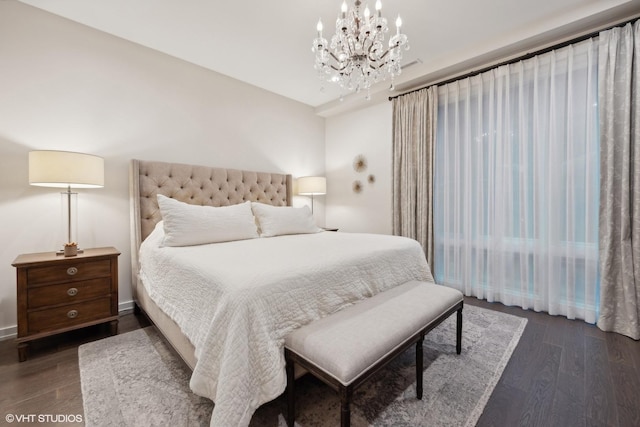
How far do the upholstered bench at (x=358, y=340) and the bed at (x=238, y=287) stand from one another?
90 mm

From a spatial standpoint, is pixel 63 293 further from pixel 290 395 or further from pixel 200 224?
pixel 290 395

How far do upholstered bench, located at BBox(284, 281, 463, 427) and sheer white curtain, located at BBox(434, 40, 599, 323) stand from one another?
5.21ft

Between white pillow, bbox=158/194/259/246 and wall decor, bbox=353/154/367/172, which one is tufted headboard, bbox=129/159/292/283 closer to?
white pillow, bbox=158/194/259/246

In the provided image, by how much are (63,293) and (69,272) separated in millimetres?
154

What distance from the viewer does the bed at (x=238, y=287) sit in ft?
3.79

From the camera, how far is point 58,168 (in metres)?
1.94

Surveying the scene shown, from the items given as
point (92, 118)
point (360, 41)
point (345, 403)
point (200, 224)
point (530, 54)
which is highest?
point (530, 54)

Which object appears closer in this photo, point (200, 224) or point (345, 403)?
point (345, 403)

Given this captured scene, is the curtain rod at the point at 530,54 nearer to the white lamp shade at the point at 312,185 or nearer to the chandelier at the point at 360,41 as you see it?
the chandelier at the point at 360,41

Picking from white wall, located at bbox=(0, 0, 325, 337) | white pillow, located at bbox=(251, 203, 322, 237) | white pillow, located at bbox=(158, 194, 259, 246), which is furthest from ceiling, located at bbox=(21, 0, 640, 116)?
white pillow, located at bbox=(251, 203, 322, 237)

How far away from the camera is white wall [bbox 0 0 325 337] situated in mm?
2111

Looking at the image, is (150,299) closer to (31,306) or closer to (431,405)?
(31,306)

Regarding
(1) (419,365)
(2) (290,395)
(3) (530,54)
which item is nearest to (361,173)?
(3) (530,54)

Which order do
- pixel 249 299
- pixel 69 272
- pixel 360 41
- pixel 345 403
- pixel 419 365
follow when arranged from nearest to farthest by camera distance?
pixel 345 403, pixel 249 299, pixel 419 365, pixel 360 41, pixel 69 272
